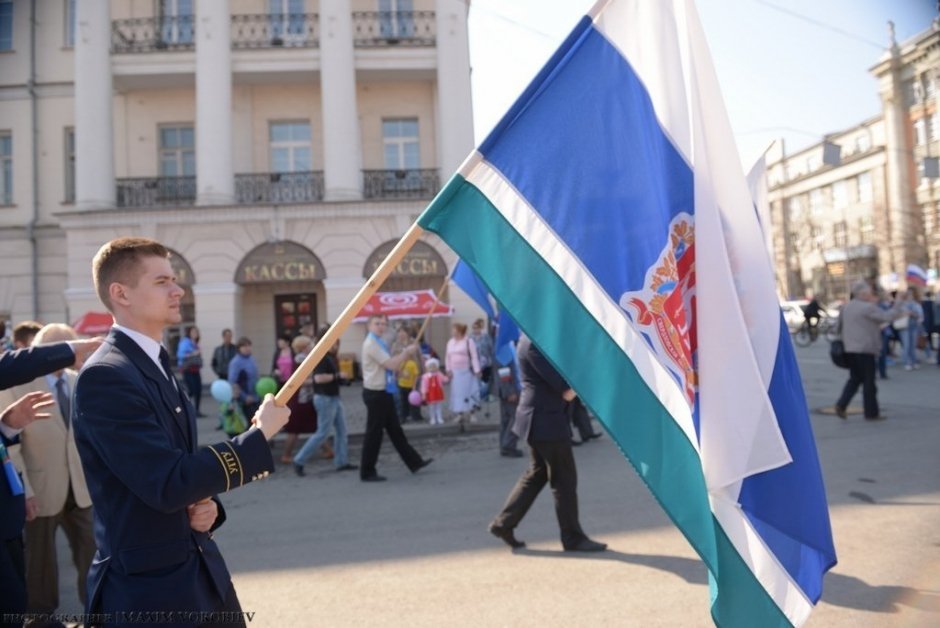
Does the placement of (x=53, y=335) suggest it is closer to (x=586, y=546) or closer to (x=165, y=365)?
(x=165, y=365)

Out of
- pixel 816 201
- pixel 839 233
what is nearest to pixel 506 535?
pixel 839 233

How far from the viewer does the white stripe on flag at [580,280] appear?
2.72 meters

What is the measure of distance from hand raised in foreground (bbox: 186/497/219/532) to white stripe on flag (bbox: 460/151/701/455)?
5.07ft

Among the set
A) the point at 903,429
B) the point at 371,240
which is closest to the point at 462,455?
the point at 903,429

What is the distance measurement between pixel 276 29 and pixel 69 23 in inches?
303

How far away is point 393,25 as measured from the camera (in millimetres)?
23594

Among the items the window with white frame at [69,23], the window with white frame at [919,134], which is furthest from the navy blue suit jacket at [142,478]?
the window with white frame at [919,134]

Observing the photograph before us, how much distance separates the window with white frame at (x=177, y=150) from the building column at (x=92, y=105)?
6.95 ft

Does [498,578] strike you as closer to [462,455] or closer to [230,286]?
[462,455]

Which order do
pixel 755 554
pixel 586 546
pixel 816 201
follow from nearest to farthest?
pixel 755 554
pixel 586 546
pixel 816 201

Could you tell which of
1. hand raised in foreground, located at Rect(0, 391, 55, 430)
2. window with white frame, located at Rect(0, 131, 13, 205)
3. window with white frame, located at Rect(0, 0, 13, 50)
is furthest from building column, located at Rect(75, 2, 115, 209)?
hand raised in foreground, located at Rect(0, 391, 55, 430)

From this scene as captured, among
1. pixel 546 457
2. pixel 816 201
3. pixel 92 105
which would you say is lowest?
pixel 546 457

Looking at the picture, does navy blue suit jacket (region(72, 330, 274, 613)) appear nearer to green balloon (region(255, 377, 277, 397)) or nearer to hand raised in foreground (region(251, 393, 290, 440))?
hand raised in foreground (region(251, 393, 290, 440))

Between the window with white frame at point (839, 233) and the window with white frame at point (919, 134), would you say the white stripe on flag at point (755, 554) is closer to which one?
the window with white frame at point (919, 134)
